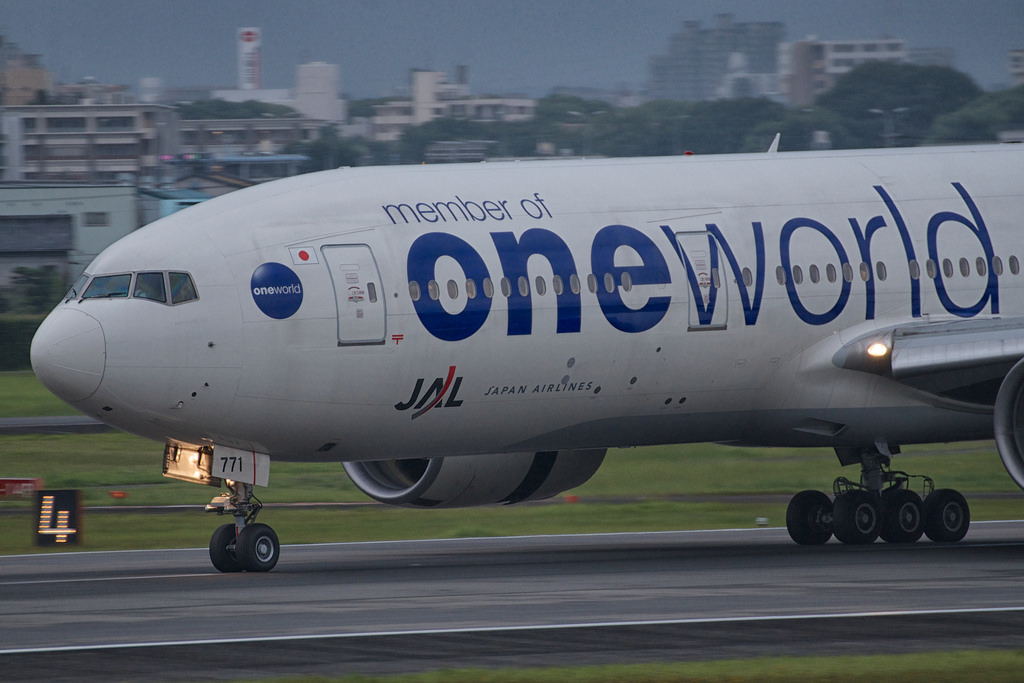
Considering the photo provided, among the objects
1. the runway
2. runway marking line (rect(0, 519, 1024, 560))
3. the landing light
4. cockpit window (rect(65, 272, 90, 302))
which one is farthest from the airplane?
runway marking line (rect(0, 519, 1024, 560))

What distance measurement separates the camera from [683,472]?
123ft

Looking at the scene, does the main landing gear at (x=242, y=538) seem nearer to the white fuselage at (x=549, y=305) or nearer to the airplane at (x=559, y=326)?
the airplane at (x=559, y=326)

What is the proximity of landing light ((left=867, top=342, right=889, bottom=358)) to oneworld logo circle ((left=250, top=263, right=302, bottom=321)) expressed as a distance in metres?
8.82

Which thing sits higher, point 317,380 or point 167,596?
point 317,380

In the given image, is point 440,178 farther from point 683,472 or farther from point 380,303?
point 683,472

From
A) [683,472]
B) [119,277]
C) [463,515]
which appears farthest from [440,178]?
[683,472]

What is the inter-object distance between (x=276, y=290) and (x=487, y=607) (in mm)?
5071

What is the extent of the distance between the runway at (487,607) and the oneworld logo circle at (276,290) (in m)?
3.44

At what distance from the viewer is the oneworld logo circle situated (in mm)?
20328

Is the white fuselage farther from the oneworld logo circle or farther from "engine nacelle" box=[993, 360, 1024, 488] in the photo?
"engine nacelle" box=[993, 360, 1024, 488]

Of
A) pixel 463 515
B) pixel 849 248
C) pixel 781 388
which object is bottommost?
pixel 463 515

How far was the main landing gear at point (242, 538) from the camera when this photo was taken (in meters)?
21.0

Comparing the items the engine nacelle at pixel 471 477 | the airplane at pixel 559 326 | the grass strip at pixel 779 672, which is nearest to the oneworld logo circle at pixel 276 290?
the airplane at pixel 559 326

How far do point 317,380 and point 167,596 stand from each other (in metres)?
3.25
